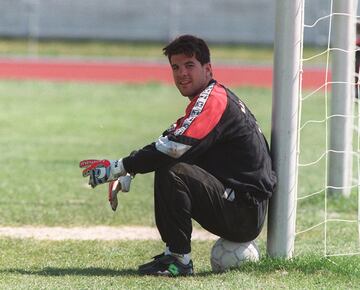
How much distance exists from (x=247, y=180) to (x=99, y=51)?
29.0 m

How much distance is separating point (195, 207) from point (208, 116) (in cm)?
62

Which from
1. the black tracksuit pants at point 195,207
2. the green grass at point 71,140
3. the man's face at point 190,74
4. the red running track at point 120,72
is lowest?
the red running track at point 120,72

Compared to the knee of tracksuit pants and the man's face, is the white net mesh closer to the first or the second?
the man's face

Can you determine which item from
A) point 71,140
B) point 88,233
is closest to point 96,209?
point 88,233

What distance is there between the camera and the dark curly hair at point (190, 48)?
21.5ft

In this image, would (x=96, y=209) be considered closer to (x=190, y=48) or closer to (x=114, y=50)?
(x=190, y=48)

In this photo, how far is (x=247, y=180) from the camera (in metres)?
6.53

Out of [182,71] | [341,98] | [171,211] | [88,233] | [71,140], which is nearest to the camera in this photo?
[171,211]

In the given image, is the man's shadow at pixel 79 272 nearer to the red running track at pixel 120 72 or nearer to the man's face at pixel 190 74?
the man's face at pixel 190 74

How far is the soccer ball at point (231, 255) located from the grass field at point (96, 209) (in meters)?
0.08

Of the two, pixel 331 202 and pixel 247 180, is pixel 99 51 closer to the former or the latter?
pixel 331 202

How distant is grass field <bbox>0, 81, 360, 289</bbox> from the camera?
255 inches

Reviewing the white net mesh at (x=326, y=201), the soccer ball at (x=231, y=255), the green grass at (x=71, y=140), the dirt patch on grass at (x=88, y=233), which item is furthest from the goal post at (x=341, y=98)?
the soccer ball at (x=231, y=255)

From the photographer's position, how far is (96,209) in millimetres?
9703
